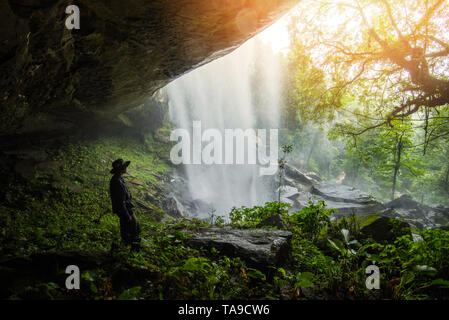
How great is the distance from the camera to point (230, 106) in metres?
31.7

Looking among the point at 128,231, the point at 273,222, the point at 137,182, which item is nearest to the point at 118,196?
the point at 128,231

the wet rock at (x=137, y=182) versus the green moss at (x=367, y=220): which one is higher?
the wet rock at (x=137, y=182)

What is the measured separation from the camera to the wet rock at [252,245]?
12.8 ft

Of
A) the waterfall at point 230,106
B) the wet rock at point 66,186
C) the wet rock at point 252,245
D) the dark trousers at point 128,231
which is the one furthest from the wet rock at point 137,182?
the dark trousers at point 128,231

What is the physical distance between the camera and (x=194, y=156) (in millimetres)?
21125

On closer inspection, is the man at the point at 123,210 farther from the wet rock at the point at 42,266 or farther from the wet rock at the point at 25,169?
the wet rock at the point at 25,169

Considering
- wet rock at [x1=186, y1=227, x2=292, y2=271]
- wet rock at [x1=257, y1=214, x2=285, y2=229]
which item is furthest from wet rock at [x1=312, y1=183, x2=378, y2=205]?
wet rock at [x1=186, y1=227, x2=292, y2=271]

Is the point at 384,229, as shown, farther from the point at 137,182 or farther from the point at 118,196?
the point at 137,182

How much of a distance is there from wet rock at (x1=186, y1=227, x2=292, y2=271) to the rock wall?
4.79 m

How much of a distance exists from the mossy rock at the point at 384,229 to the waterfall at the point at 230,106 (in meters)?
9.74

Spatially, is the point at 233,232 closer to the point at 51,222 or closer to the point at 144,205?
the point at 51,222

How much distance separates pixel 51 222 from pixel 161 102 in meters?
12.4

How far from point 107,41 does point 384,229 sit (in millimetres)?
8126
